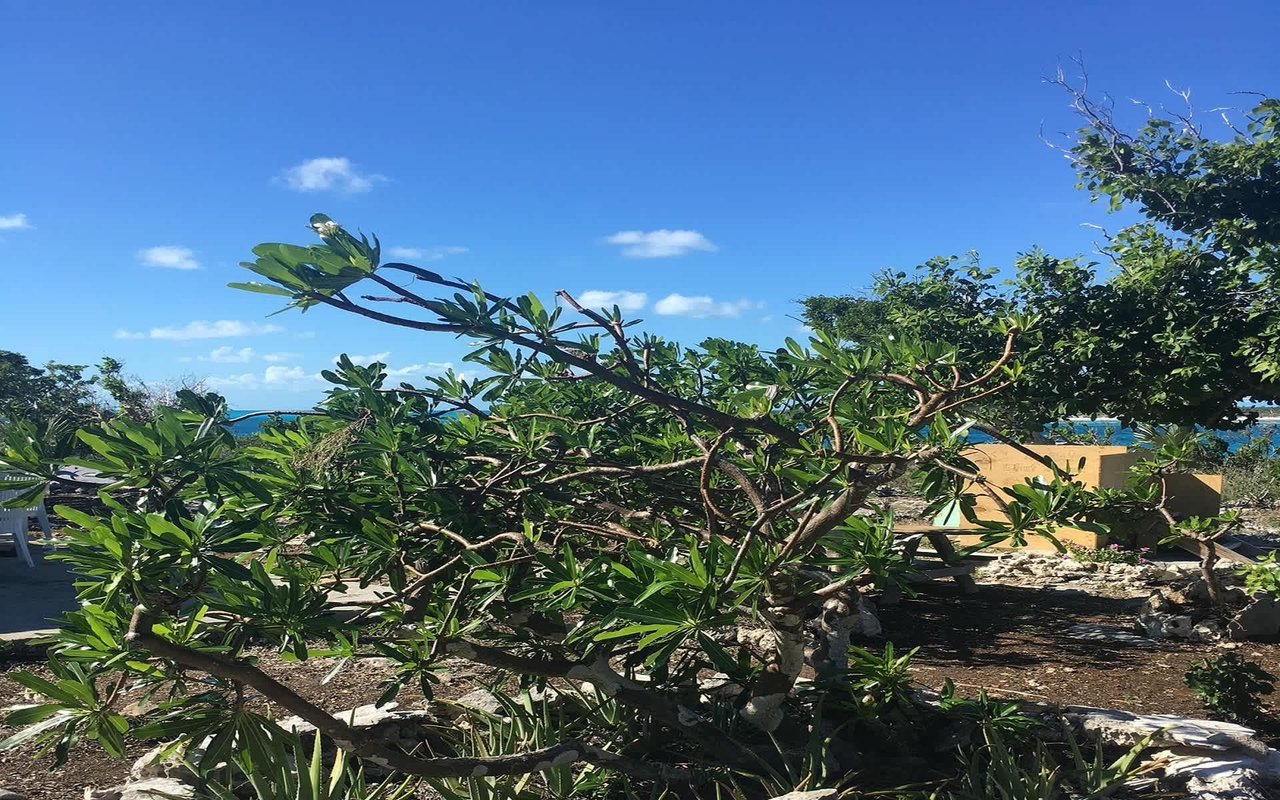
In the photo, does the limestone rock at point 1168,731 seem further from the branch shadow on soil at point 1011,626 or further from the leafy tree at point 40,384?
the leafy tree at point 40,384

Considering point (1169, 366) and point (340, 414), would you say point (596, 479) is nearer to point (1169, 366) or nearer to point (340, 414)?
point (340, 414)

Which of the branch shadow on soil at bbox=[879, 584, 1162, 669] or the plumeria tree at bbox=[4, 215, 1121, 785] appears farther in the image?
the branch shadow on soil at bbox=[879, 584, 1162, 669]

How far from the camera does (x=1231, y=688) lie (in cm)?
424

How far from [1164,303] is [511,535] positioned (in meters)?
5.86

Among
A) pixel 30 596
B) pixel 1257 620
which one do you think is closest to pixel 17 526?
pixel 30 596

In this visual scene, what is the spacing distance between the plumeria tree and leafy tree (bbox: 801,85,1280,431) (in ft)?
11.6

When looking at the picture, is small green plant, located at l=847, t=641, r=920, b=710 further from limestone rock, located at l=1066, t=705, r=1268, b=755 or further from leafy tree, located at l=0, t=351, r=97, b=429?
leafy tree, located at l=0, t=351, r=97, b=429

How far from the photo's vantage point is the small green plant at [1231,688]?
13.8 feet

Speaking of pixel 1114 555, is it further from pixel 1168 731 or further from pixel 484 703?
pixel 484 703

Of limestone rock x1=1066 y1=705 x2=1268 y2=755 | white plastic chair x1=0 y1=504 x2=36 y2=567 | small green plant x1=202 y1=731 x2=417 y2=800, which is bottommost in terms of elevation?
limestone rock x1=1066 y1=705 x2=1268 y2=755

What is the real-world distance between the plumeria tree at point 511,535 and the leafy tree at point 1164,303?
11.6ft

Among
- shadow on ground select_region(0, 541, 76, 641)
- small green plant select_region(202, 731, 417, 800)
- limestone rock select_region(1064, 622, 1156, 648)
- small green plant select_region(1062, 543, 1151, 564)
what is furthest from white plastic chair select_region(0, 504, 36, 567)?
small green plant select_region(1062, 543, 1151, 564)

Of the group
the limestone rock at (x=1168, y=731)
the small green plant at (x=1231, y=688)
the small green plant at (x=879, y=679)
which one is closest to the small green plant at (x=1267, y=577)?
the small green plant at (x=1231, y=688)

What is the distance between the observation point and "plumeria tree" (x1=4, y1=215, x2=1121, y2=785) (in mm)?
1904
